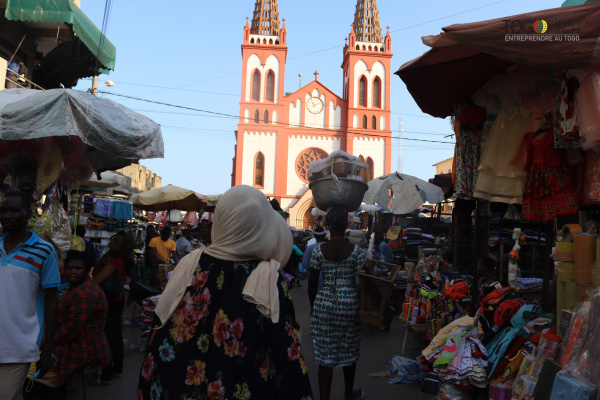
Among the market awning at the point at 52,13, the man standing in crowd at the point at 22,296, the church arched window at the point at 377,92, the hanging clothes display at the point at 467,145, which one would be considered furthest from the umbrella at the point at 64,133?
the church arched window at the point at 377,92

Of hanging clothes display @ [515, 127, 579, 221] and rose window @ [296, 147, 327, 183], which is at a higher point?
rose window @ [296, 147, 327, 183]

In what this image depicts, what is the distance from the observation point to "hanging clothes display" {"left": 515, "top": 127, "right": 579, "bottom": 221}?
12.1 ft

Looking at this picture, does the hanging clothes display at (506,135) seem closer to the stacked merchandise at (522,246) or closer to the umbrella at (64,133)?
the stacked merchandise at (522,246)

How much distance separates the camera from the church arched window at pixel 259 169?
3819 centimetres

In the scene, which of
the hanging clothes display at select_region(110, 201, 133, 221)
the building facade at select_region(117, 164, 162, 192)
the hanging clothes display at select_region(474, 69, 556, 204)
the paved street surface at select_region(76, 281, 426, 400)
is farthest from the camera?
the building facade at select_region(117, 164, 162, 192)

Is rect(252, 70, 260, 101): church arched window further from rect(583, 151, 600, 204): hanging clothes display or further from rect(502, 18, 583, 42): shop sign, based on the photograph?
rect(502, 18, 583, 42): shop sign

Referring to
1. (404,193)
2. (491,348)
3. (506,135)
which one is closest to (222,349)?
(491,348)

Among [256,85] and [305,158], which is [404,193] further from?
[256,85]

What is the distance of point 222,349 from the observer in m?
2.34

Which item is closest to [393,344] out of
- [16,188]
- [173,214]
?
[16,188]

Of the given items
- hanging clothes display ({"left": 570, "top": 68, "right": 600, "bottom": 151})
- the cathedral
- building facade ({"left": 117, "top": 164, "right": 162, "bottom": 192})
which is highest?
the cathedral

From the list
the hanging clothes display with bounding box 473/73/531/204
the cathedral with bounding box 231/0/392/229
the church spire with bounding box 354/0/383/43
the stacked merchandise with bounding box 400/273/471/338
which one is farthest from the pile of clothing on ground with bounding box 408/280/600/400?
the church spire with bounding box 354/0/383/43

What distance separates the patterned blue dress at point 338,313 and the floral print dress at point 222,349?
66.1 inches

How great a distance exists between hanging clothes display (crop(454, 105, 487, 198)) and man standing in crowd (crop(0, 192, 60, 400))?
3865 millimetres
